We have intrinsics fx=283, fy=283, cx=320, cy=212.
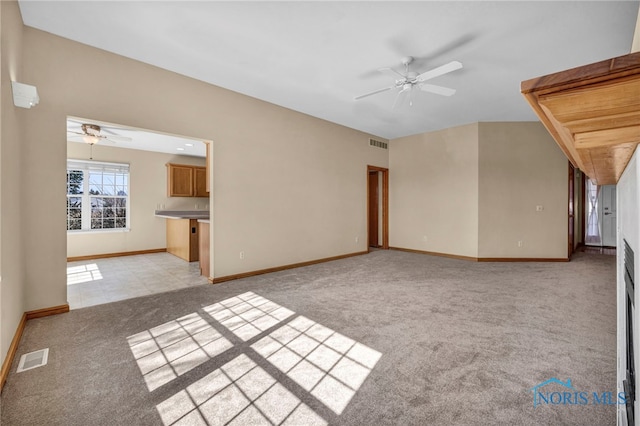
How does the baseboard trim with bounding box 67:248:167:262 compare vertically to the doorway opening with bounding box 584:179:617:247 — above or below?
below

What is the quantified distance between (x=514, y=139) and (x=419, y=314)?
15.5 feet

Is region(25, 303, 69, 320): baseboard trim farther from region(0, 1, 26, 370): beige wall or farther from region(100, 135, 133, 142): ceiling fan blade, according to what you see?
region(100, 135, 133, 142): ceiling fan blade

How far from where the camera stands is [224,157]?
4121 millimetres

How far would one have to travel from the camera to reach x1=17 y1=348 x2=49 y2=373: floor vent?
1998 millimetres

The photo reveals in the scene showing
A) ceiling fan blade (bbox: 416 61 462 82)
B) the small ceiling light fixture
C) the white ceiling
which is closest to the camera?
the small ceiling light fixture

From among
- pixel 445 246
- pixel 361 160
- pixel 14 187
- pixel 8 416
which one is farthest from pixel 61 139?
pixel 445 246

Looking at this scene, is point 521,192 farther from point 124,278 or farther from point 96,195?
point 96,195

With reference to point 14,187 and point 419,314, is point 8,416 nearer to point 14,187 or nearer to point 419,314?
point 14,187

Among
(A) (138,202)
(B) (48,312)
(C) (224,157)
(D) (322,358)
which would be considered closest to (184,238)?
(A) (138,202)

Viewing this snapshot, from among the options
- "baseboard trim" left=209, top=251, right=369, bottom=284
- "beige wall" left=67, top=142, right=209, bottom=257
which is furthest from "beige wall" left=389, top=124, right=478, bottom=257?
"beige wall" left=67, top=142, right=209, bottom=257

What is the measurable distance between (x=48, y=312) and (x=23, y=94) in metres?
2.07

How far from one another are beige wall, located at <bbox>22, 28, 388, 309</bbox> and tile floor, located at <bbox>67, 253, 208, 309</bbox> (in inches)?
22.1

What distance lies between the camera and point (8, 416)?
60.7 inches

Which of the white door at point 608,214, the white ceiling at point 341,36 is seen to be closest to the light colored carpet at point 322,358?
the white ceiling at point 341,36
